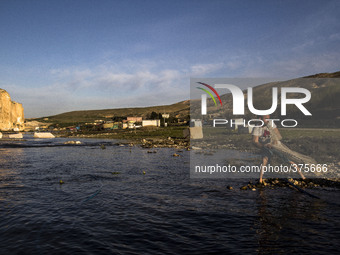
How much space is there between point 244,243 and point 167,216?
3.71m

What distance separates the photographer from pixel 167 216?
10.9m

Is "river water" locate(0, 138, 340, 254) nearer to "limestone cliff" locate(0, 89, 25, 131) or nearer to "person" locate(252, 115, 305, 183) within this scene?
"person" locate(252, 115, 305, 183)

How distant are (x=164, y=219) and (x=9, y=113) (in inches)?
6473

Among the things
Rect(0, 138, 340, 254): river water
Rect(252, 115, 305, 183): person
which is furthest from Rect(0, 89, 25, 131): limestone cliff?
Rect(252, 115, 305, 183): person

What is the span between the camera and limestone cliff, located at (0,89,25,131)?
140 metres

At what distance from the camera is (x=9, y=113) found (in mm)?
145000

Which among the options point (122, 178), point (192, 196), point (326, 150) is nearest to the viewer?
point (192, 196)

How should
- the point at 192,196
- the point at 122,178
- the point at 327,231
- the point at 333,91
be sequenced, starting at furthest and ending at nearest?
1. the point at 333,91
2. the point at 122,178
3. the point at 192,196
4. the point at 327,231

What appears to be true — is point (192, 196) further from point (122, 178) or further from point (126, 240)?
point (122, 178)

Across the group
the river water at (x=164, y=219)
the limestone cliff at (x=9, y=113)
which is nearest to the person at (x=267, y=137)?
the river water at (x=164, y=219)

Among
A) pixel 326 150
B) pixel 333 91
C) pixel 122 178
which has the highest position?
pixel 333 91

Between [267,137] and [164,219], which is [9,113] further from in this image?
[267,137]

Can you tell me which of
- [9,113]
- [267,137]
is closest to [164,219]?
[267,137]

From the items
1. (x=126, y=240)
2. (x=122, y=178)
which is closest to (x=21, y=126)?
(x=122, y=178)
